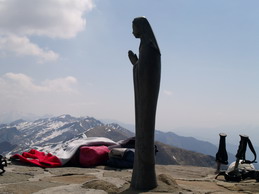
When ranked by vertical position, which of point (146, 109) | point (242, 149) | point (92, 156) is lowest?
point (92, 156)

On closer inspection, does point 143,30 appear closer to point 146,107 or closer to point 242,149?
point 146,107

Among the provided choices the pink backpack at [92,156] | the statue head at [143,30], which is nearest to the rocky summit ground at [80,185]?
the pink backpack at [92,156]

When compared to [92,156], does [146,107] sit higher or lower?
higher

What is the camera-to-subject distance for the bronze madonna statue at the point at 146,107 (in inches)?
181

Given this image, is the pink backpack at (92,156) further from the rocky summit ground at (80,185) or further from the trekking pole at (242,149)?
the trekking pole at (242,149)

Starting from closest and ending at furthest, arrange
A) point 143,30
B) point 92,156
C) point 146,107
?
point 146,107 < point 143,30 < point 92,156

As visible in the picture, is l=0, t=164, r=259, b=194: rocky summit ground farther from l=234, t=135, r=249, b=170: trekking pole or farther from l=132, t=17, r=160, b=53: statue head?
l=132, t=17, r=160, b=53: statue head

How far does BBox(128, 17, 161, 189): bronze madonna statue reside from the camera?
461cm

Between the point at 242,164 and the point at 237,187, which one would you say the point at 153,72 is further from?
the point at 242,164

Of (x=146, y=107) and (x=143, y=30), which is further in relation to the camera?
(x=143, y=30)

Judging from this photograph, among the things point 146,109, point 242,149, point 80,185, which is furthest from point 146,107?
point 242,149

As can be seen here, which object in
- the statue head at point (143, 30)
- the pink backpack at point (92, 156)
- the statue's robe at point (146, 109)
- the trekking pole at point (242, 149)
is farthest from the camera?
the pink backpack at point (92, 156)

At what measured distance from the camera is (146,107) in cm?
462

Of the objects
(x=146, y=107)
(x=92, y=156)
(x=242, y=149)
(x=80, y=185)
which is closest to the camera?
(x=146, y=107)
